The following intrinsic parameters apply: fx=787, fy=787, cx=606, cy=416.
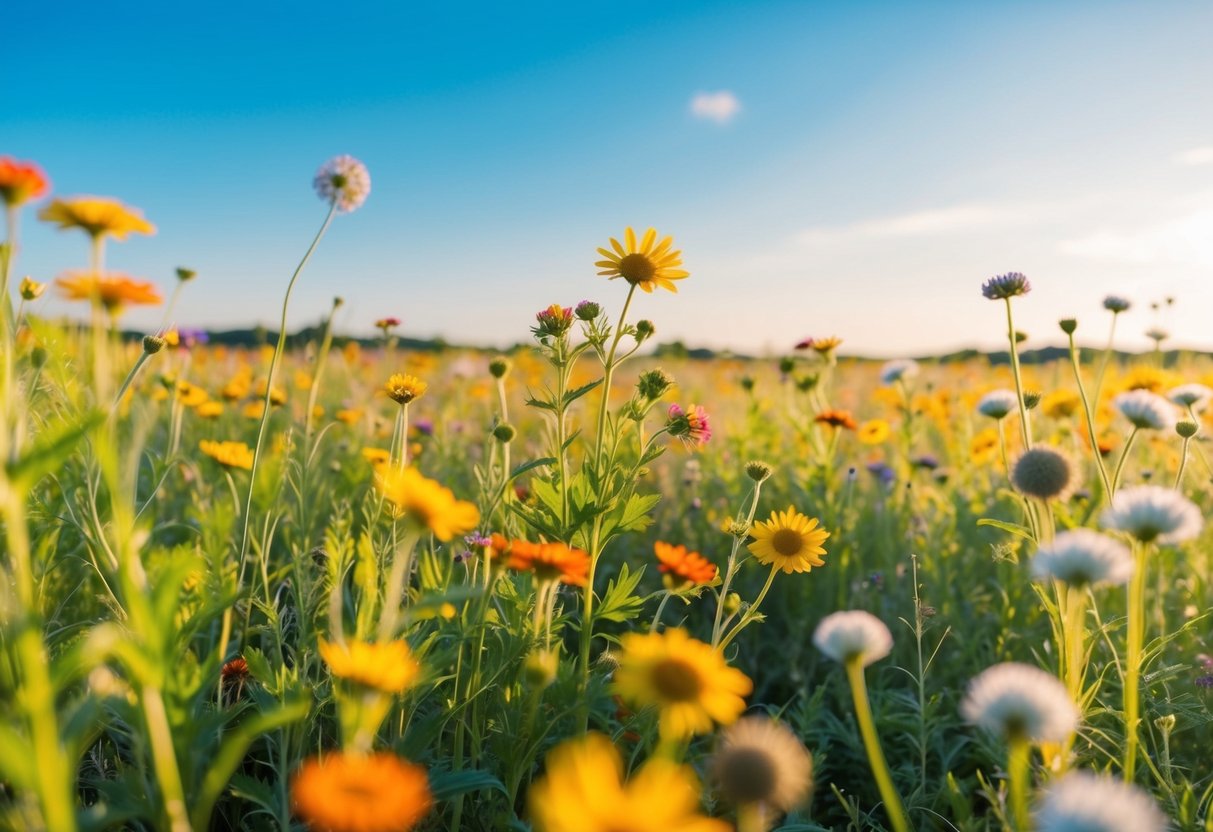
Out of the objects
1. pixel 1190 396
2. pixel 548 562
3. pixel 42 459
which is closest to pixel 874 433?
pixel 1190 396

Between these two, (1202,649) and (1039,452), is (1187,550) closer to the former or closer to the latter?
(1202,649)

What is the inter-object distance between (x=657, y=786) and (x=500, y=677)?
88 centimetres

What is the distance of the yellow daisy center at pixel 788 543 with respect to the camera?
1.51 m

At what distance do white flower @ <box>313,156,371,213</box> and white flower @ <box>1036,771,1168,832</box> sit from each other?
5.08 feet

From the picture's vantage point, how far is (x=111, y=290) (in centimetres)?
103

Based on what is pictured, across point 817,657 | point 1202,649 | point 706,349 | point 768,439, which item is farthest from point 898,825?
point 706,349

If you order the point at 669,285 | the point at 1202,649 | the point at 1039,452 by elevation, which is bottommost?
the point at 1202,649

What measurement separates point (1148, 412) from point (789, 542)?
2.36ft

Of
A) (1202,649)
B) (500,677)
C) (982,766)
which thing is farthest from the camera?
(1202,649)

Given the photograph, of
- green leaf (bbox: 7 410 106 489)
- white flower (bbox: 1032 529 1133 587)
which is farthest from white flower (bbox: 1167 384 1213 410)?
green leaf (bbox: 7 410 106 489)

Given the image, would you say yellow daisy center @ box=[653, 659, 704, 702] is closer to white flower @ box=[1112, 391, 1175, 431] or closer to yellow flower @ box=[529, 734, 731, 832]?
yellow flower @ box=[529, 734, 731, 832]

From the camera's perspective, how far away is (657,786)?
638 millimetres

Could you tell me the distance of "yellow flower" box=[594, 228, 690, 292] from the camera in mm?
1606

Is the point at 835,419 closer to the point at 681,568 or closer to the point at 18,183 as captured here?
the point at 681,568
